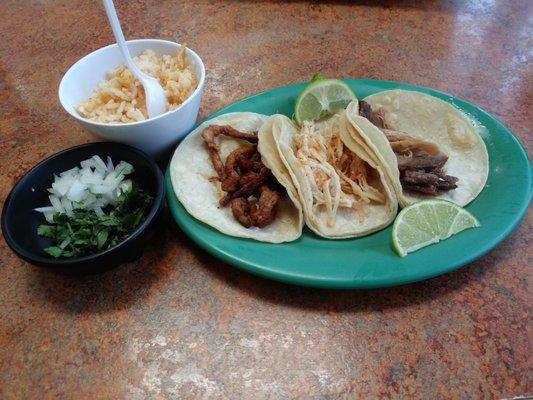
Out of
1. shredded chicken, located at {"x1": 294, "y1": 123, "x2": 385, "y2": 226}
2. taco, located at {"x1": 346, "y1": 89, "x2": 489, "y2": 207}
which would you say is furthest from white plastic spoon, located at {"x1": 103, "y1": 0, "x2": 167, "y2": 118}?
taco, located at {"x1": 346, "y1": 89, "x2": 489, "y2": 207}

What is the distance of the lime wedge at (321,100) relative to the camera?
1.79 m

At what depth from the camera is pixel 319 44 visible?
2.49 metres

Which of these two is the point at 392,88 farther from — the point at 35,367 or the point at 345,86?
the point at 35,367

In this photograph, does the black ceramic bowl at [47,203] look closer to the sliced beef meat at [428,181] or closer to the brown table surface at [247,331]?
the brown table surface at [247,331]

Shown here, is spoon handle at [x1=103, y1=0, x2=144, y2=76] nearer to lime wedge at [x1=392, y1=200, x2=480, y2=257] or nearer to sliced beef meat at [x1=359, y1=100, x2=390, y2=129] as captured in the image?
sliced beef meat at [x1=359, y1=100, x2=390, y2=129]

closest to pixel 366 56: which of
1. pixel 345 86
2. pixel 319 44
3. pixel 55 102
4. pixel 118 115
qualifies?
pixel 319 44

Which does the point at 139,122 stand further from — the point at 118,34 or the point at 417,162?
the point at 417,162

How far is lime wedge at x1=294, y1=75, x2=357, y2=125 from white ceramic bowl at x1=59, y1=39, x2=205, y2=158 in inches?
16.4

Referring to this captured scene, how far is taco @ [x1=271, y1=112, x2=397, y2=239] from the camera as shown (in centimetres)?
147

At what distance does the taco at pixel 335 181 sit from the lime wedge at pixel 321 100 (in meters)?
0.11

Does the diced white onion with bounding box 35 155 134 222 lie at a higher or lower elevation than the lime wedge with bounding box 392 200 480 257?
higher

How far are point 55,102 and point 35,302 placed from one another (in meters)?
1.20

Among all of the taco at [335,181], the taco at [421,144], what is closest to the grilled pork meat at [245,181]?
the taco at [335,181]

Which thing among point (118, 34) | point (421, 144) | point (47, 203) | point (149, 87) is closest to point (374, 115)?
point (421, 144)
